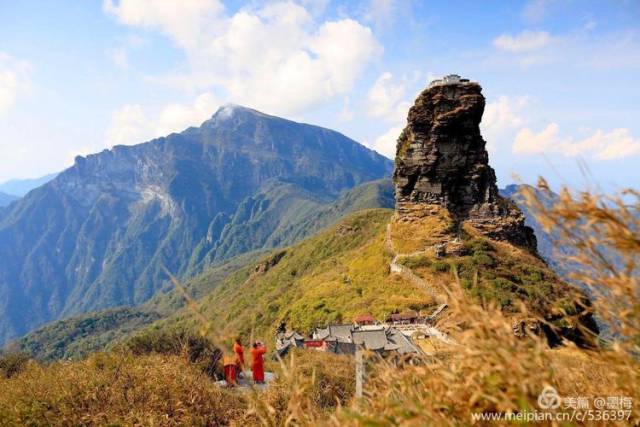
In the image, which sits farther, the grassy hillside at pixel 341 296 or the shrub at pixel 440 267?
the shrub at pixel 440 267

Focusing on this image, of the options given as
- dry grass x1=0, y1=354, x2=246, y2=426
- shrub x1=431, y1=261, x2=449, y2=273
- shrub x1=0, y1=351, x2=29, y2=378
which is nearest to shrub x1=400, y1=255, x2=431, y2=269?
shrub x1=431, y1=261, x2=449, y2=273

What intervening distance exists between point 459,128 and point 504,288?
54.5ft

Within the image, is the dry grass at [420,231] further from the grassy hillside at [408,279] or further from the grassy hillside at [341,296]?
the grassy hillside at [341,296]

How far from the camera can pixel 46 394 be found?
10242 mm

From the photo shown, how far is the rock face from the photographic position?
44938 millimetres

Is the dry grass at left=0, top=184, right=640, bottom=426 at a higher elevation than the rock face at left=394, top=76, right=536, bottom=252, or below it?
below

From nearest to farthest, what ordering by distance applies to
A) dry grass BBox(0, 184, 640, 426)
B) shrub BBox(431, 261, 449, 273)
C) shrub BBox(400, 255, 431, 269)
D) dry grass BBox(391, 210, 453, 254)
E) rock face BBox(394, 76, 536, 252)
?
dry grass BBox(0, 184, 640, 426) < shrub BBox(431, 261, 449, 273) < shrub BBox(400, 255, 431, 269) < dry grass BBox(391, 210, 453, 254) < rock face BBox(394, 76, 536, 252)

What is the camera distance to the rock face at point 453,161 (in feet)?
147

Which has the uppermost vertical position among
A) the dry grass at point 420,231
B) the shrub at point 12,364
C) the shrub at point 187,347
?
the dry grass at point 420,231

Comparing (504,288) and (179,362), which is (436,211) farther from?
(179,362)

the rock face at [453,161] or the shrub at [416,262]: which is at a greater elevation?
the rock face at [453,161]

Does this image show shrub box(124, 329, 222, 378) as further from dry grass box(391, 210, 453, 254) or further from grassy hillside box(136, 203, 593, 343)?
dry grass box(391, 210, 453, 254)

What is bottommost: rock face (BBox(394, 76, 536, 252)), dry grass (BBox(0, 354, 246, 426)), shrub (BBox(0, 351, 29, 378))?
shrub (BBox(0, 351, 29, 378))

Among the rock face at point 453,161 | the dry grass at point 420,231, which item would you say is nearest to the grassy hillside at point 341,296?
the dry grass at point 420,231
